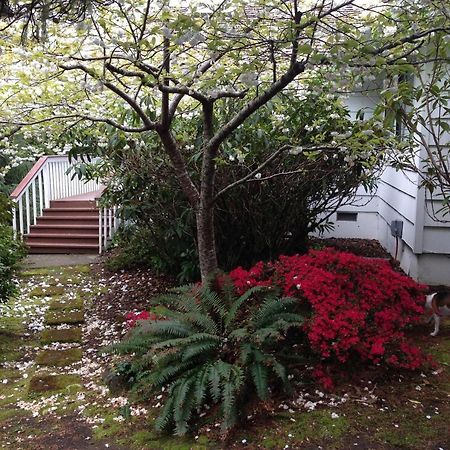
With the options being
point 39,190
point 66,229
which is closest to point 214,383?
point 66,229

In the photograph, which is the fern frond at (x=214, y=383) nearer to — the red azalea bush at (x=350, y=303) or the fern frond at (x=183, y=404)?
the fern frond at (x=183, y=404)

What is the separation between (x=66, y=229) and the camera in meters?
8.91

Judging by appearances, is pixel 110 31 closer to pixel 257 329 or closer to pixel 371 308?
pixel 257 329

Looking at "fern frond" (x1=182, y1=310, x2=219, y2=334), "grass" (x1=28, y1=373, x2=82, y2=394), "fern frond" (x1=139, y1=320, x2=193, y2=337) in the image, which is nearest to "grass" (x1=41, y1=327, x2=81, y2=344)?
"grass" (x1=28, y1=373, x2=82, y2=394)

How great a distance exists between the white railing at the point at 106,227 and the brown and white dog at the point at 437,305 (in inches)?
221

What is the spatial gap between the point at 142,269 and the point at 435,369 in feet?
14.6

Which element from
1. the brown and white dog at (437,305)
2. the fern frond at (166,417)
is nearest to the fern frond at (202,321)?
the fern frond at (166,417)

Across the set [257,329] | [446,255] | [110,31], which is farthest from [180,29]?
[446,255]

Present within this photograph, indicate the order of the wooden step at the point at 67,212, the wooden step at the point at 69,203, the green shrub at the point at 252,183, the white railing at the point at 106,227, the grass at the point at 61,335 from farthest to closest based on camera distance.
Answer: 1. the wooden step at the point at 69,203
2. the wooden step at the point at 67,212
3. the white railing at the point at 106,227
4. the green shrub at the point at 252,183
5. the grass at the point at 61,335

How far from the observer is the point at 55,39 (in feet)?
12.9

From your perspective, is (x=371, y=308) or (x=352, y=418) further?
(x=371, y=308)

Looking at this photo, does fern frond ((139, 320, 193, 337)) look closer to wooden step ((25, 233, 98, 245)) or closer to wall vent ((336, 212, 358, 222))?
wall vent ((336, 212, 358, 222))

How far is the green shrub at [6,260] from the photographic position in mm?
4691

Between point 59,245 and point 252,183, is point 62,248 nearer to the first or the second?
point 59,245
